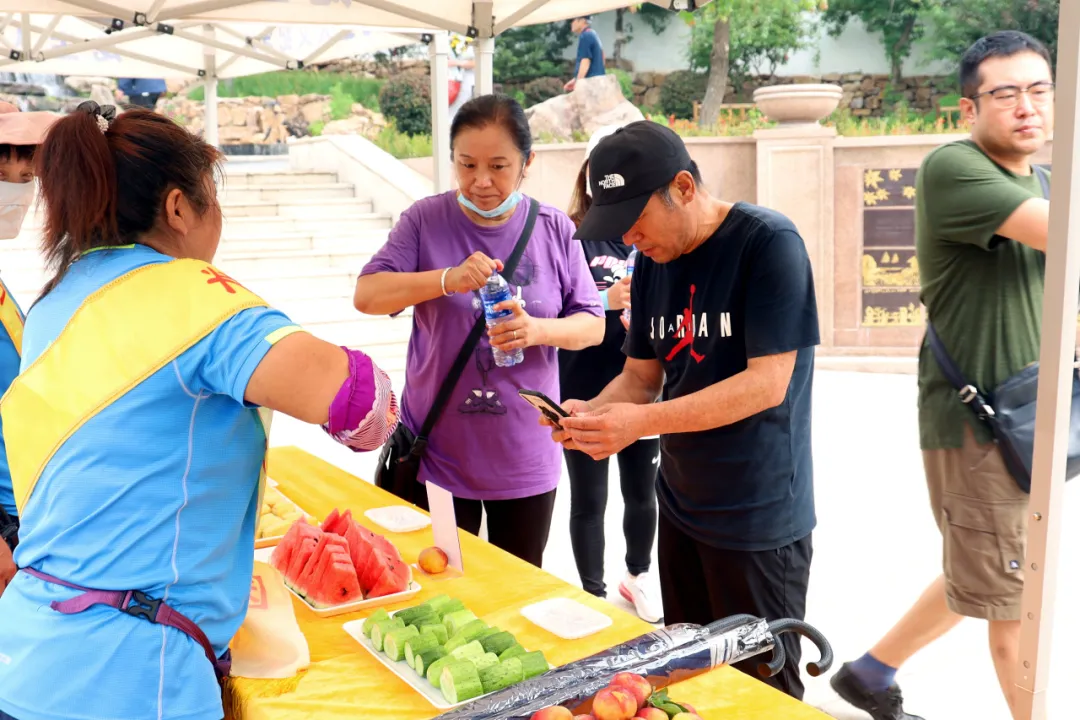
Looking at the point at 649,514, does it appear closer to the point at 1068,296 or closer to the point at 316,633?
the point at 316,633

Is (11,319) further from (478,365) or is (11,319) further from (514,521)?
(514,521)

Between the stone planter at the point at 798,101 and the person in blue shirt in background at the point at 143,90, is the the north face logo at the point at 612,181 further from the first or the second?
the person in blue shirt in background at the point at 143,90

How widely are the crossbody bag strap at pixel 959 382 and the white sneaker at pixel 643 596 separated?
176 centimetres

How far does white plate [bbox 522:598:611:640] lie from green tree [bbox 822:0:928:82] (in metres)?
23.9

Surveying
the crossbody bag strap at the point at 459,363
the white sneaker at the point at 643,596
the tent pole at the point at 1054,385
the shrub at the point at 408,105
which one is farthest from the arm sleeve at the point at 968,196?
the shrub at the point at 408,105

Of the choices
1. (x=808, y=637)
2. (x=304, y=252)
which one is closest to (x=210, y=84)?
A: (x=304, y=252)

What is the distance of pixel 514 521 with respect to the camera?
288cm

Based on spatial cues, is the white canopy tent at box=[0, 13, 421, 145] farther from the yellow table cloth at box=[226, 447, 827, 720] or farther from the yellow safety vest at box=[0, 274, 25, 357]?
the yellow table cloth at box=[226, 447, 827, 720]

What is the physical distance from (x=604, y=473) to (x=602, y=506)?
0.13m

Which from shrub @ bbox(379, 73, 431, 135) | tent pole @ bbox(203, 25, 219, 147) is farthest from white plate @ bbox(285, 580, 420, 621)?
shrub @ bbox(379, 73, 431, 135)

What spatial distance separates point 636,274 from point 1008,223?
2.83 feet

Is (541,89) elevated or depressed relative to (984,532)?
elevated

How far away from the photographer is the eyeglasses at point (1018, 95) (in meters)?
2.32

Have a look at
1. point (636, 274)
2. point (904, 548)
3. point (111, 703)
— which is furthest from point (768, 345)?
point (904, 548)
